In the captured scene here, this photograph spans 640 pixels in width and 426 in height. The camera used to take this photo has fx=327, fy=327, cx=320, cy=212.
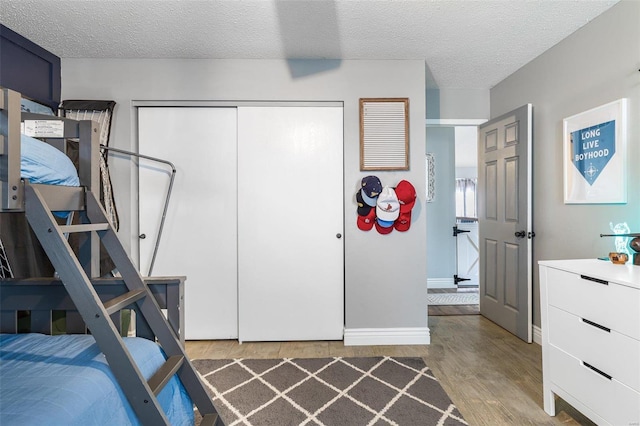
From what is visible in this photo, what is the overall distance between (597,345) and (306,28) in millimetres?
2496

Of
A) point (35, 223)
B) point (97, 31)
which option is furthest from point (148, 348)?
point (97, 31)

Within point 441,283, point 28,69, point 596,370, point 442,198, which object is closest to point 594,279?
point 596,370

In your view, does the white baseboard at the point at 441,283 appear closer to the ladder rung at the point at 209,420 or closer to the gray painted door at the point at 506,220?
the gray painted door at the point at 506,220

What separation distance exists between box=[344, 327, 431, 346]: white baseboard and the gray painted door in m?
0.90

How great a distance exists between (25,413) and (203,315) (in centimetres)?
206

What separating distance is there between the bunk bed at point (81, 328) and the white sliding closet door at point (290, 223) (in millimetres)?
1333

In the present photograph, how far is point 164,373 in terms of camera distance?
125cm

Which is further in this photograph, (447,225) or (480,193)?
(447,225)

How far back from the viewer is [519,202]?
2.87m

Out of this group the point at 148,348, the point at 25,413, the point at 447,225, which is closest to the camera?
the point at 25,413

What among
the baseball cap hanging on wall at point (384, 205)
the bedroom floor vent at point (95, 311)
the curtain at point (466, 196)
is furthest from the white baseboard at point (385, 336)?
the curtain at point (466, 196)

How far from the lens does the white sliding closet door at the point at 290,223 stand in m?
2.82

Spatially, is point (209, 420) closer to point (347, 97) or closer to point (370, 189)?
point (370, 189)

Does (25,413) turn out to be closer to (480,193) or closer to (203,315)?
(203,315)
